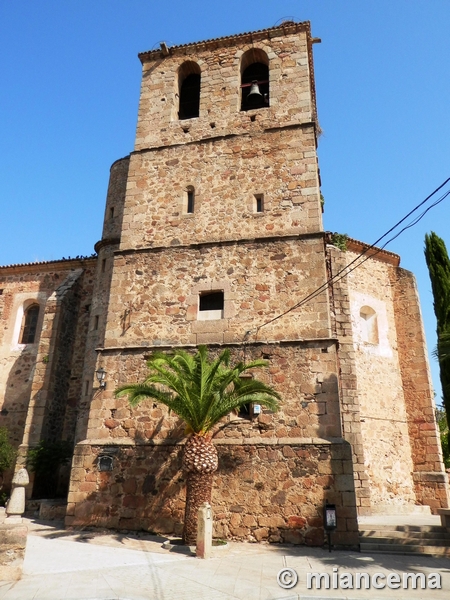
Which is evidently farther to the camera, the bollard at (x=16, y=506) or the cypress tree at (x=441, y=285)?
the cypress tree at (x=441, y=285)

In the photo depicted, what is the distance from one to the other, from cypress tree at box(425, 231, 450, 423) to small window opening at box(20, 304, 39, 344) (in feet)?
48.3

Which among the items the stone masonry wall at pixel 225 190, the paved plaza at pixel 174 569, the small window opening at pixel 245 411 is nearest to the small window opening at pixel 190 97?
the stone masonry wall at pixel 225 190

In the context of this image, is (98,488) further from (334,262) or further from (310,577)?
(334,262)

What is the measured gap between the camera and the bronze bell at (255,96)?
1377 cm

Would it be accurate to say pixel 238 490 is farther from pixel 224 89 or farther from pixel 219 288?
pixel 224 89

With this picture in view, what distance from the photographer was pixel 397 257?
18734mm

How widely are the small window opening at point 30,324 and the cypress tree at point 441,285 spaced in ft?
48.3

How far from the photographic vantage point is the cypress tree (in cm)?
1162

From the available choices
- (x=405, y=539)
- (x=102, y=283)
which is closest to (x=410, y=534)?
(x=405, y=539)

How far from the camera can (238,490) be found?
9.89 metres

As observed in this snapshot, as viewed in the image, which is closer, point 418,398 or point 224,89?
point 224,89

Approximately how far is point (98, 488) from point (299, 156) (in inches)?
388

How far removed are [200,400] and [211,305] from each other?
10.3 feet

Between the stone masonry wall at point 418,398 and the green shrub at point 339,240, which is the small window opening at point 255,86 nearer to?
the green shrub at point 339,240
